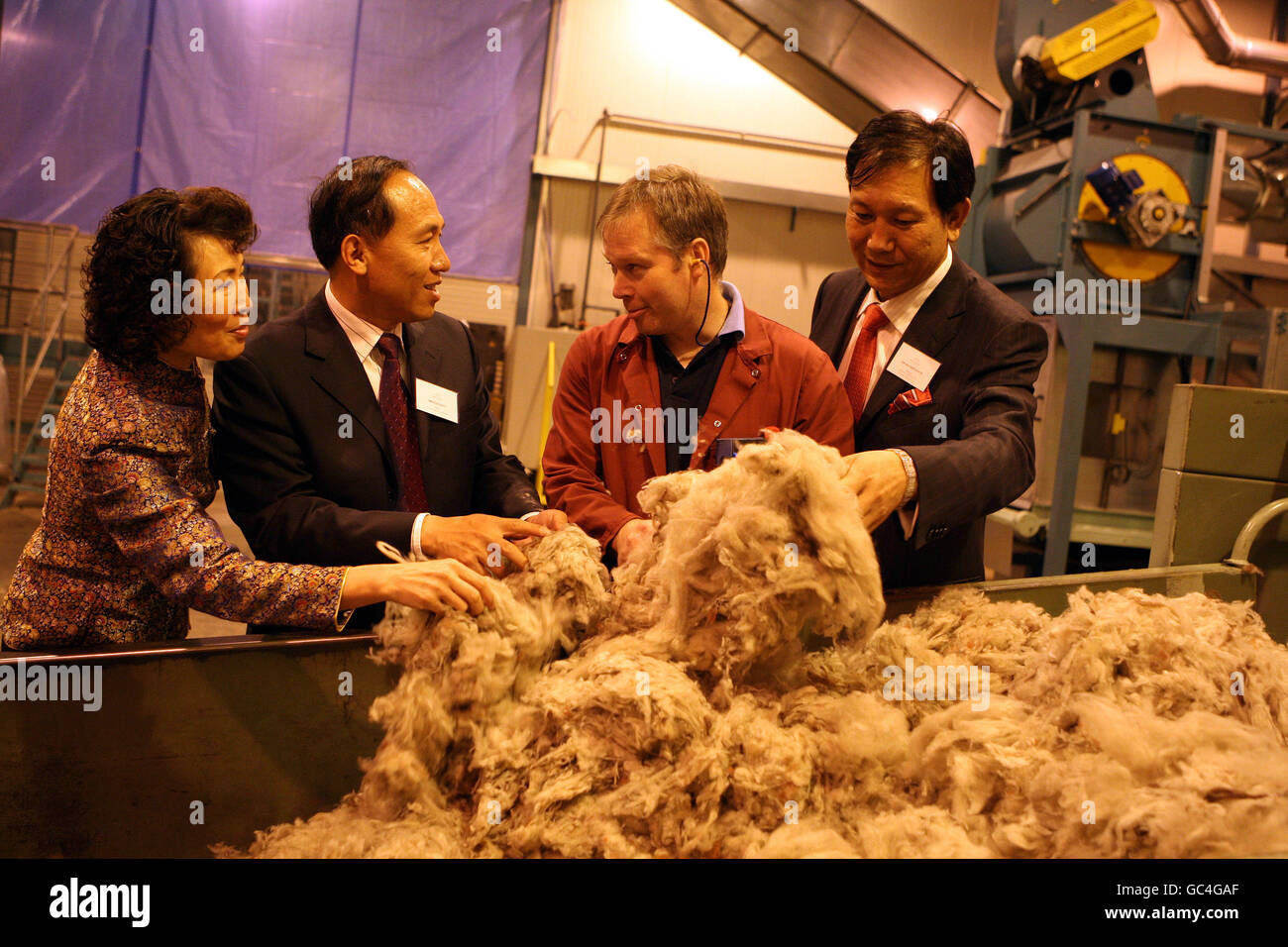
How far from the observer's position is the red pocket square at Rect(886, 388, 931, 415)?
179cm

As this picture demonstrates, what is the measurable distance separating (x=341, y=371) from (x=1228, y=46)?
6.83 m

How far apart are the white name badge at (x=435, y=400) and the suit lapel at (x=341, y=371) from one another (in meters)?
0.10

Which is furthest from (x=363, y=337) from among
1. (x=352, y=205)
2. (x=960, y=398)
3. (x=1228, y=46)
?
(x=1228, y=46)

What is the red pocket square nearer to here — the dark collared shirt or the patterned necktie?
the dark collared shirt

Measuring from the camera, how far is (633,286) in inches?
70.8

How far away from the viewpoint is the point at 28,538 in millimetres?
5574

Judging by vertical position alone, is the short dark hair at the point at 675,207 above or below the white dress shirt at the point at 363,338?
above

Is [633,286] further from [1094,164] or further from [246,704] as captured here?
[1094,164]

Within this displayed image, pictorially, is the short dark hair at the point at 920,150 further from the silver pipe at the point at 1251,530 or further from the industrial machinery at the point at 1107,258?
the industrial machinery at the point at 1107,258

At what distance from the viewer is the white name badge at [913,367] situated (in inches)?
70.4

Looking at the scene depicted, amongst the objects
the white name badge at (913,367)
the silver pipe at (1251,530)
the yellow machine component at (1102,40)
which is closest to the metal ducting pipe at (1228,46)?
the yellow machine component at (1102,40)

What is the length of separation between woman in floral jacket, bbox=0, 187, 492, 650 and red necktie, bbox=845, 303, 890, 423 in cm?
104

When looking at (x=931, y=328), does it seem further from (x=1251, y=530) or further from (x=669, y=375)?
(x=1251, y=530)
